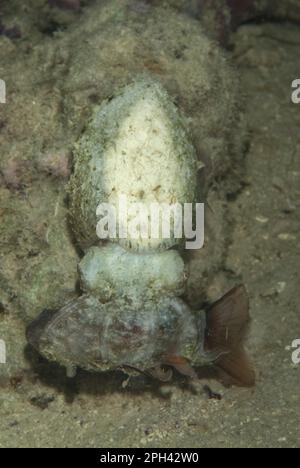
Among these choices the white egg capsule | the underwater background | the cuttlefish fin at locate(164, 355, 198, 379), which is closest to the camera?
the white egg capsule

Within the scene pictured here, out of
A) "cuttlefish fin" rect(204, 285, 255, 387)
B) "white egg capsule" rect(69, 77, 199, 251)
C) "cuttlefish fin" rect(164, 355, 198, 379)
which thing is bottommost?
"cuttlefish fin" rect(164, 355, 198, 379)

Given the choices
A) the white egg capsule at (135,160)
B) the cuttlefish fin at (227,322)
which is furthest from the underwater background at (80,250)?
the cuttlefish fin at (227,322)

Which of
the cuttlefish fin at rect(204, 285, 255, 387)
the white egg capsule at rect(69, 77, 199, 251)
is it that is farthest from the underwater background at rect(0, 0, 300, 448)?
the cuttlefish fin at rect(204, 285, 255, 387)

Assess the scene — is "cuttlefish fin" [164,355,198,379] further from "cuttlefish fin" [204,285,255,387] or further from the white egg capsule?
the white egg capsule

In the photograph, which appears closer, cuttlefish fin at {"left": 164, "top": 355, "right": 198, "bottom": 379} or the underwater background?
cuttlefish fin at {"left": 164, "top": 355, "right": 198, "bottom": 379}

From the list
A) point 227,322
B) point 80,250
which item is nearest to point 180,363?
point 227,322

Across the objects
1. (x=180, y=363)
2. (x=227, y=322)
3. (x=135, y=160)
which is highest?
(x=135, y=160)

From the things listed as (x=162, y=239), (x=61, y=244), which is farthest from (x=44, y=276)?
(x=162, y=239)

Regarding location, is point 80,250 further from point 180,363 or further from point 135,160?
point 180,363

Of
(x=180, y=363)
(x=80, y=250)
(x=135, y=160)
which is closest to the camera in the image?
(x=135, y=160)
